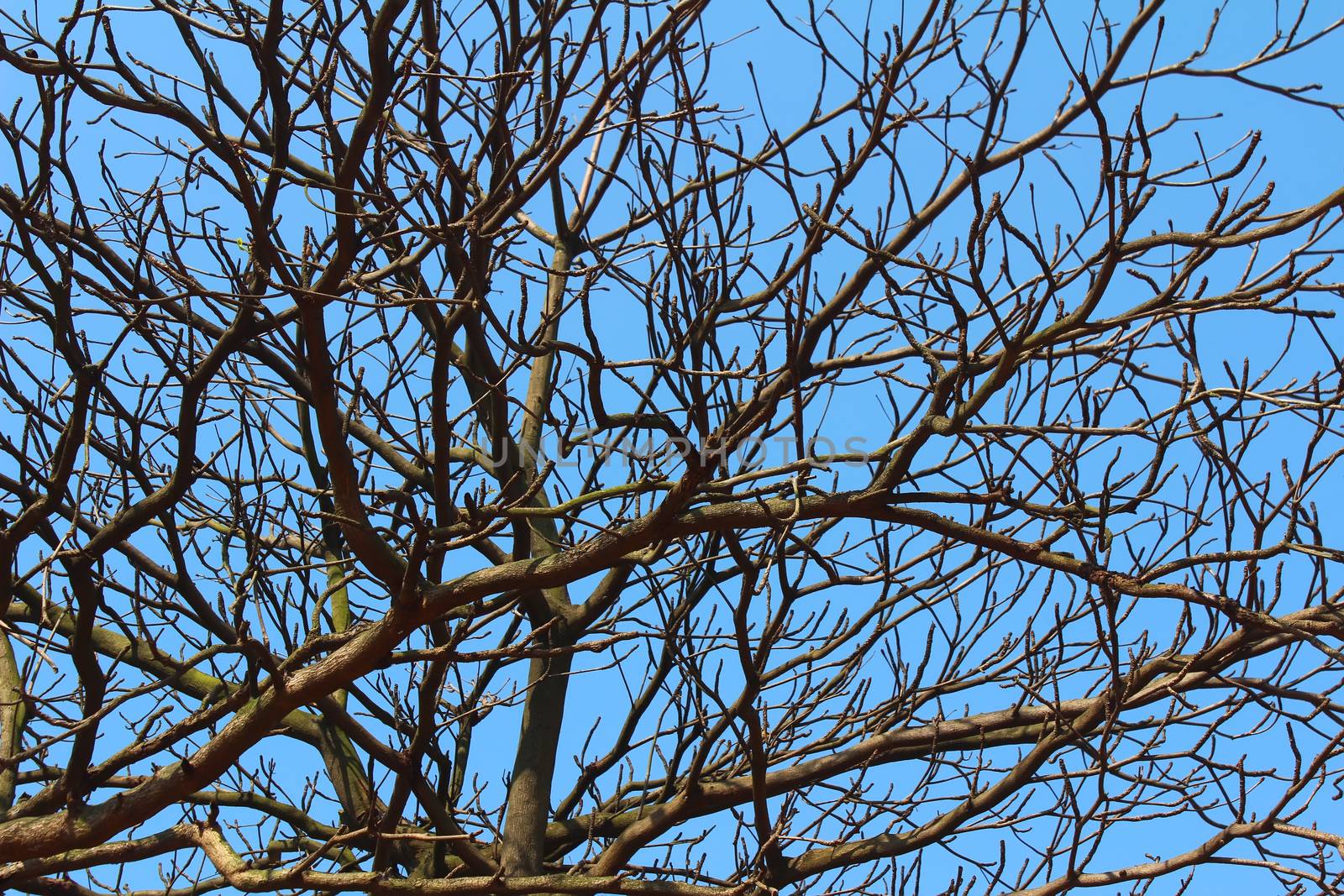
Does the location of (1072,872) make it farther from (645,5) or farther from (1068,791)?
(645,5)

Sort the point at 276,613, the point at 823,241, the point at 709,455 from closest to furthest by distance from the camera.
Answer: the point at 709,455 → the point at 823,241 → the point at 276,613

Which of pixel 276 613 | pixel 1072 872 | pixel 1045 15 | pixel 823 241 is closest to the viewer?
pixel 1045 15

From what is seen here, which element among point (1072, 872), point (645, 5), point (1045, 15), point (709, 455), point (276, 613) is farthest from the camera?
point (276, 613)

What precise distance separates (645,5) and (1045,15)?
4.17 ft

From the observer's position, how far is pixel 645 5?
3.48m

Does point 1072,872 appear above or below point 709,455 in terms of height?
below

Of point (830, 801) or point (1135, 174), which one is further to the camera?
point (830, 801)

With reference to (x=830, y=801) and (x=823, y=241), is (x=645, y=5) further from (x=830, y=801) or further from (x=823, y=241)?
(x=830, y=801)

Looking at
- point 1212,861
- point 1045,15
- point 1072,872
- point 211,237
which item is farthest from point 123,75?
point 1212,861

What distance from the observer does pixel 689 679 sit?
445 cm

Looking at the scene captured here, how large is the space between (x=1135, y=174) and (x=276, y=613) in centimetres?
323

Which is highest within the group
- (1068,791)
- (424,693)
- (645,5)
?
(645,5)

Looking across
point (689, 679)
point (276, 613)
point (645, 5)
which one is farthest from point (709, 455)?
point (276, 613)

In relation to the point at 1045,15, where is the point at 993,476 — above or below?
below
